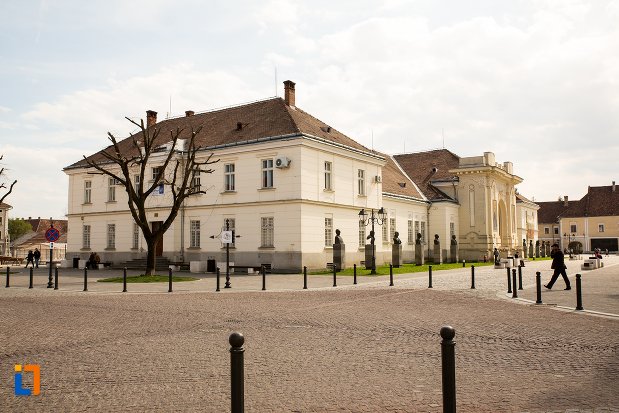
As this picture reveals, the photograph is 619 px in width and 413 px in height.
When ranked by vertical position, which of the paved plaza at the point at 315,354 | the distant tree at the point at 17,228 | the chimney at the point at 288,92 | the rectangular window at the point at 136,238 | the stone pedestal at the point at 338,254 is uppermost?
the chimney at the point at 288,92

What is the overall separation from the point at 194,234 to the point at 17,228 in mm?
91160

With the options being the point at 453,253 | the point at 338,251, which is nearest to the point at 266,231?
the point at 338,251

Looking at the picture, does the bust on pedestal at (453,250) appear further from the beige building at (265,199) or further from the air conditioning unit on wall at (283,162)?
the air conditioning unit on wall at (283,162)

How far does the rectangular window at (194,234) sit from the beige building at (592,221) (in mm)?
77963

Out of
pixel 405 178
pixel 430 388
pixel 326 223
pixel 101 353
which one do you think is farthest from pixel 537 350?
pixel 405 178

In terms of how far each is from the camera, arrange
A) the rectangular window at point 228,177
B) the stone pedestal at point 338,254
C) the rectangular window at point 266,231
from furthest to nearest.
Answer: the rectangular window at point 228,177, the rectangular window at point 266,231, the stone pedestal at point 338,254

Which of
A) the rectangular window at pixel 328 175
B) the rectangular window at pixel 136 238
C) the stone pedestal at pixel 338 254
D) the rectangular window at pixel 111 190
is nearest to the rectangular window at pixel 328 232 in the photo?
the rectangular window at pixel 328 175

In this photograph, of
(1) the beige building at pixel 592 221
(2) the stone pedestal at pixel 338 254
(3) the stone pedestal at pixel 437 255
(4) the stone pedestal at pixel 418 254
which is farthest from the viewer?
(1) the beige building at pixel 592 221

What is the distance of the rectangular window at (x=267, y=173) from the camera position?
113 ft

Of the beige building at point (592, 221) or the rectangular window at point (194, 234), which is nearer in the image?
the rectangular window at point (194, 234)

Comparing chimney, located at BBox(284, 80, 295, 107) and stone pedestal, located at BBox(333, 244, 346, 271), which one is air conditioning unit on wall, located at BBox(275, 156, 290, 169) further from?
chimney, located at BBox(284, 80, 295, 107)

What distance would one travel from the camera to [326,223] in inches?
1388

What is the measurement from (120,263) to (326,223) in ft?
51.9

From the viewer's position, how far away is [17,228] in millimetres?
112625
